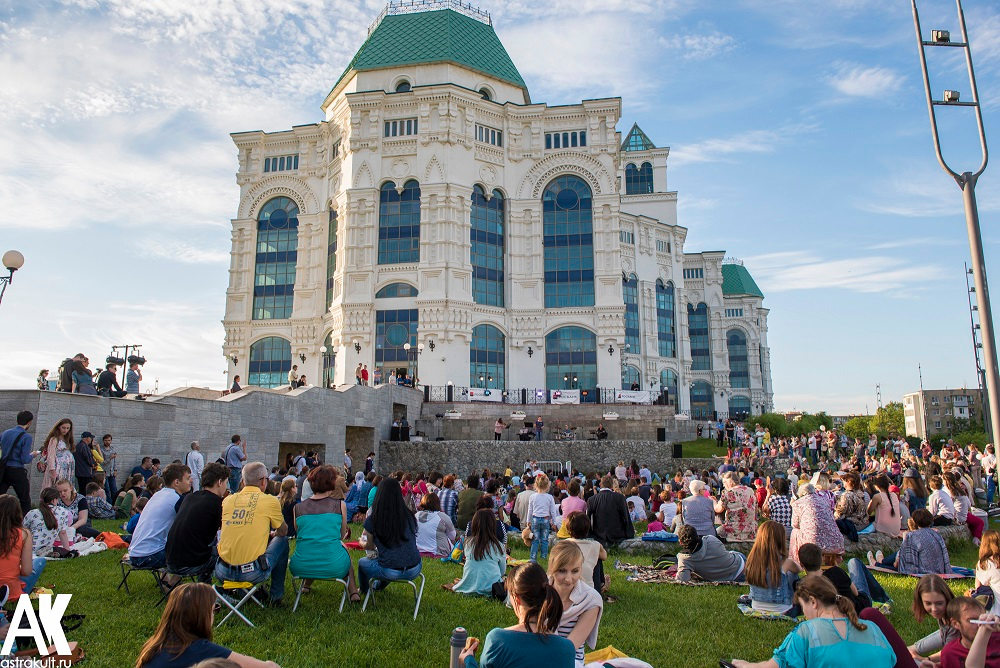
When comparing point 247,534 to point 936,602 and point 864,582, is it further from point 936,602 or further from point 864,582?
point 864,582

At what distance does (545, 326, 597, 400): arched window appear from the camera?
46719mm

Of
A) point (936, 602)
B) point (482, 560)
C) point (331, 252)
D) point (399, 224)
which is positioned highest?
point (399, 224)

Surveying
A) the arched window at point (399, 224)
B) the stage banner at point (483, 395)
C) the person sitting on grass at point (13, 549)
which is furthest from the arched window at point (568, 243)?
the person sitting on grass at point (13, 549)

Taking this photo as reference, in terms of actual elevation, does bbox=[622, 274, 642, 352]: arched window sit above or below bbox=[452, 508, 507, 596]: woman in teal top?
above

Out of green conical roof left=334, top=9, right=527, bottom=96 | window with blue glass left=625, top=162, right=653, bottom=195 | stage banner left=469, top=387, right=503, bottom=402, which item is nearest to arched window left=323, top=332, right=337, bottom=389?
stage banner left=469, top=387, right=503, bottom=402

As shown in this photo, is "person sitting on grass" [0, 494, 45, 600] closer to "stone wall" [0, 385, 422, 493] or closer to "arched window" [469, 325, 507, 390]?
"stone wall" [0, 385, 422, 493]

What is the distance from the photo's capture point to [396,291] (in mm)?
45938

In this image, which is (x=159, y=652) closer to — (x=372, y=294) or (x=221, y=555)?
(x=221, y=555)

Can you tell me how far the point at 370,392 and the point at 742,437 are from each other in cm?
2256

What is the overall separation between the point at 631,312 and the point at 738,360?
2731 centimetres

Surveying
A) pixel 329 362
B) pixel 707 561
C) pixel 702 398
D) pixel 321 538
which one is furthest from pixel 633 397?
pixel 702 398

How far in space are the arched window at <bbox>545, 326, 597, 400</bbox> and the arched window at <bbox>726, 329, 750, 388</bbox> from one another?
1542 inches

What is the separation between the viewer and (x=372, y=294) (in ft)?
149

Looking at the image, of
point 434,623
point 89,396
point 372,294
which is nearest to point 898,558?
point 434,623
